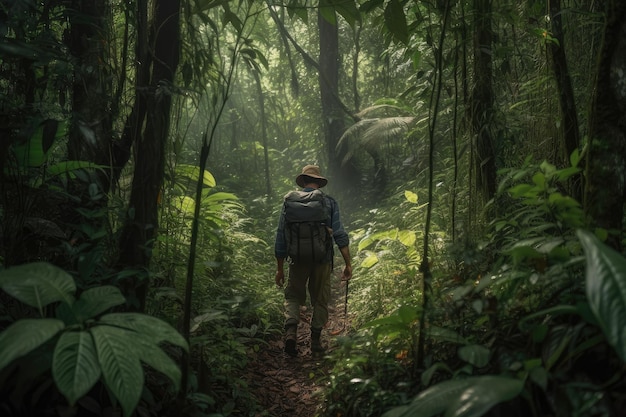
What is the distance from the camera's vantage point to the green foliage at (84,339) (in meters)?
1.81

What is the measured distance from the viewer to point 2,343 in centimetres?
181

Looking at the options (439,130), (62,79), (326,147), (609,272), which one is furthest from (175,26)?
(326,147)

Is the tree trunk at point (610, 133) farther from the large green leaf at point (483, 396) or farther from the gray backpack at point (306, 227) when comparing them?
the gray backpack at point (306, 227)

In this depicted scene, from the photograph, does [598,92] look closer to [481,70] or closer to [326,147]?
[481,70]

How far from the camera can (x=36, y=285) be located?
6.96 feet

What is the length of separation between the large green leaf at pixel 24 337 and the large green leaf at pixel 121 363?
0.17 meters

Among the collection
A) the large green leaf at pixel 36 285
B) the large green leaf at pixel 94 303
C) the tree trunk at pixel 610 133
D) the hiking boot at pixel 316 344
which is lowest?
the hiking boot at pixel 316 344

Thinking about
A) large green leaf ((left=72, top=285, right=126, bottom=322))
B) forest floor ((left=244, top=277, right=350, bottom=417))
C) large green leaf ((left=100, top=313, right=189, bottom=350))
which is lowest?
forest floor ((left=244, top=277, right=350, bottom=417))

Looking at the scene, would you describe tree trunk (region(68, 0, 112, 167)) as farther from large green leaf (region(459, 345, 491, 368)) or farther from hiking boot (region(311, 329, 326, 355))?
large green leaf (region(459, 345, 491, 368))

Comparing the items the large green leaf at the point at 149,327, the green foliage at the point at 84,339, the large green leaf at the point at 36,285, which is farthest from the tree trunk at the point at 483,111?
the large green leaf at the point at 36,285

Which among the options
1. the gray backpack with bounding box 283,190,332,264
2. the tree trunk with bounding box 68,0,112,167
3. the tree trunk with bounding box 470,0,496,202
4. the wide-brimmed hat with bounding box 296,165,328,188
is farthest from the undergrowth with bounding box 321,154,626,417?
the tree trunk with bounding box 68,0,112,167

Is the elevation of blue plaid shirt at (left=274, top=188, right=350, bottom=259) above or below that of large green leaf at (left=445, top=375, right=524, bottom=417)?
above

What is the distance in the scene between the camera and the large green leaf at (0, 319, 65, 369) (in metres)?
1.74

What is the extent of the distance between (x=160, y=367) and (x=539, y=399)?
1.58 m
